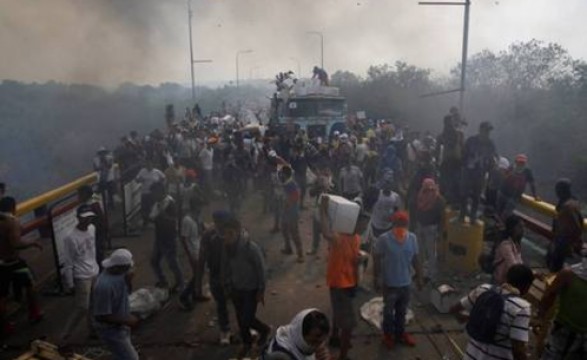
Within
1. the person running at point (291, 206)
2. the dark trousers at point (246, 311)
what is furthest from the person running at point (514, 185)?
the dark trousers at point (246, 311)

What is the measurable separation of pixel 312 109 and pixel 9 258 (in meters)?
15.9

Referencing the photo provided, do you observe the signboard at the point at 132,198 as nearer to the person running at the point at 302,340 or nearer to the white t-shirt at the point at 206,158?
the white t-shirt at the point at 206,158

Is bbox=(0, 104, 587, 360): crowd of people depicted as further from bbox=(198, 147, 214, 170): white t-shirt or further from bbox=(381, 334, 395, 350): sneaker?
bbox=(198, 147, 214, 170): white t-shirt

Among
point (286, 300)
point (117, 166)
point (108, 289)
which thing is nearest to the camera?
point (108, 289)

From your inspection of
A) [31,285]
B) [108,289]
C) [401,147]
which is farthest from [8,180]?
[108,289]

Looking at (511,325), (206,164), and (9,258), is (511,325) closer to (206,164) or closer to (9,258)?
(9,258)

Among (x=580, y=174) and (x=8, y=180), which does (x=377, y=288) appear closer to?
(x=580, y=174)

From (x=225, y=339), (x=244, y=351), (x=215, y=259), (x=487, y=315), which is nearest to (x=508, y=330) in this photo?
(x=487, y=315)

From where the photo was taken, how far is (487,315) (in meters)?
3.73

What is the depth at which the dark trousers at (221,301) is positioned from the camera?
19.5 ft

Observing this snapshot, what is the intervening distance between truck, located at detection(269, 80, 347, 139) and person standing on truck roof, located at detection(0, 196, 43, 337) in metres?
14.8

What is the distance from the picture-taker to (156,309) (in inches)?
277

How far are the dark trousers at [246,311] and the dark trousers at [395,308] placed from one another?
1335 mm

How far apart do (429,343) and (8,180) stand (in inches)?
1599
